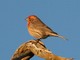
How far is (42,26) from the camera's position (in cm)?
1295

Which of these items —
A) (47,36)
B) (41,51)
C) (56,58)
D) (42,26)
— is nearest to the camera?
(56,58)

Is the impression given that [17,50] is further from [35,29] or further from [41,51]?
[35,29]

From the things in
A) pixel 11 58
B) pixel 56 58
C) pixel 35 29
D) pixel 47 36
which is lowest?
pixel 56 58

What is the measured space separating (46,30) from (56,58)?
28.3 feet

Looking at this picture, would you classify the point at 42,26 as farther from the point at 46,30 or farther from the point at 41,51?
the point at 41,51

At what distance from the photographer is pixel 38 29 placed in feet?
42.6

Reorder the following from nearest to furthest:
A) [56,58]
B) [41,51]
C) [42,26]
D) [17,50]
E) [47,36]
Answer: [56,58]
[41,51]
[17,50]
[47,36]
[42,26]

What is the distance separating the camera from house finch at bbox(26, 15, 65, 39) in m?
11.9

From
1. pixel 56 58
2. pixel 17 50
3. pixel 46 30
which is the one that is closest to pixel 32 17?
pixel 46 30

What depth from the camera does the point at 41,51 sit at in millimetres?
4234

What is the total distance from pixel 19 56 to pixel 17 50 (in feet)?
0.65

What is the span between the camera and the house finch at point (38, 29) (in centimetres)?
1193

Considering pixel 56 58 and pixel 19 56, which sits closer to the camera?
pixel 56 58

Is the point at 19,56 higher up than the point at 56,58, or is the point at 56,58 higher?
the point at 19,56
